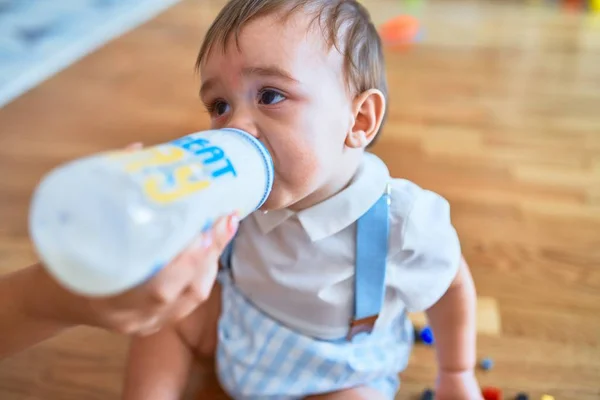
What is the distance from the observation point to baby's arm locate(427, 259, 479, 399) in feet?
2.23

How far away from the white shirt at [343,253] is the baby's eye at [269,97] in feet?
0.40

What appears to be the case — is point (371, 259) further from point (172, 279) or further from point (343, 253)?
point (172, 279)

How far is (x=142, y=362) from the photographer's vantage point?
2.32 feet

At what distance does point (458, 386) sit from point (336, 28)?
44 centimetres

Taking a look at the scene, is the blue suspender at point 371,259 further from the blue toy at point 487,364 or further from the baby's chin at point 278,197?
the blue toy at point 487,364

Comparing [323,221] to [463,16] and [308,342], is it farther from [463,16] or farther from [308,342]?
[463,16]

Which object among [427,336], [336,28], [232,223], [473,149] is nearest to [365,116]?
[336,28]

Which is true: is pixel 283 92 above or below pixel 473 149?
above

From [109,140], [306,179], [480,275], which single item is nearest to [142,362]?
[306,179]

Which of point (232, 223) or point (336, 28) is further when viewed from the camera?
point (336, 28)

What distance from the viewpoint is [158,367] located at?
706mm

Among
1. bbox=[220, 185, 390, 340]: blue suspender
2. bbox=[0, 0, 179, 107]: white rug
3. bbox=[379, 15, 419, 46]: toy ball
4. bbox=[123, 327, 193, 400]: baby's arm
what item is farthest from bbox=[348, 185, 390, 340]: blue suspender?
bbox=[379, 15, 419, 46]: toy ball

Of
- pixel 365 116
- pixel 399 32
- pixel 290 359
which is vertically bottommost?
pixel 399 32

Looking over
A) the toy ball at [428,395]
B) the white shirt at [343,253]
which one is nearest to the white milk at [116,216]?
the white shirt at [343,253]
